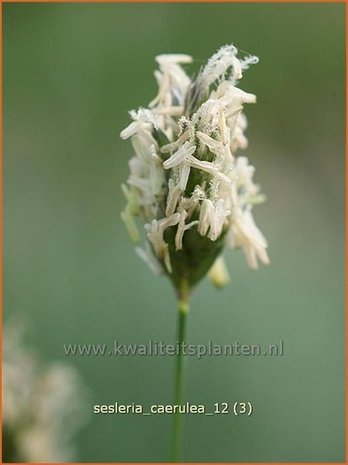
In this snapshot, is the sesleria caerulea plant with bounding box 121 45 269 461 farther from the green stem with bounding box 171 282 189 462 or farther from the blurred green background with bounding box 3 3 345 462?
the blurred green background with bounding box 3 3 345 462

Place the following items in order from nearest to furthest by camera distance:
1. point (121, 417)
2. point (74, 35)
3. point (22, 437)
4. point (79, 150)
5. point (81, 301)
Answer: point (22, 437)
point (121, 417)
point (81, 301)
point (79, 150)
point (74, 35)

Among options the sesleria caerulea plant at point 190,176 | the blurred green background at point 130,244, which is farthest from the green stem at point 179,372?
the blurred green background at point 130,244

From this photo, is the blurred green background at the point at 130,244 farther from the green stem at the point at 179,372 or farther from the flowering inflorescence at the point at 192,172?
the flowering inflorescence at the point at 192,172

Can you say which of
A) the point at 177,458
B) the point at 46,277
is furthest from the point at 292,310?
the point at 177,458

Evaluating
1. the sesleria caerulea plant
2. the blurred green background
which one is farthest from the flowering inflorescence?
the blurred green background

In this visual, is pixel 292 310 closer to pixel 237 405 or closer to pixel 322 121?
pixel 237 405

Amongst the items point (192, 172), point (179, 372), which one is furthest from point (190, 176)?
point (179, 372)

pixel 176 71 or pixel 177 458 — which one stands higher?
pixel 176 71
